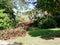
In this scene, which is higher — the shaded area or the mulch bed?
the mulch bed

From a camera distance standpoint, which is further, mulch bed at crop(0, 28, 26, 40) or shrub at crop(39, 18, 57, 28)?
shrub at crop(39, 18, 57, 28)

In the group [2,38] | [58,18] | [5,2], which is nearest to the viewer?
[2,38]

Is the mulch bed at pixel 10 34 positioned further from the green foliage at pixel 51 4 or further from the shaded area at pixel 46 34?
the green foliage at pixel 51 4

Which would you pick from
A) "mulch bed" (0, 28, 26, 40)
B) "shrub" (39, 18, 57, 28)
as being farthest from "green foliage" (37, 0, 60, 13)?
"shrub" (39, 18, 57, 28)

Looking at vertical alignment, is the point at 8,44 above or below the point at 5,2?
below

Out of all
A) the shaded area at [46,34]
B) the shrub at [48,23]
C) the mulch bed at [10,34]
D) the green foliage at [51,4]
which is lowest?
the shrub at [48,23]

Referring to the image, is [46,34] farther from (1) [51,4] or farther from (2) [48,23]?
(2) [48,23]

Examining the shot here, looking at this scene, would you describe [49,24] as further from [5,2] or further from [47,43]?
[47,43]

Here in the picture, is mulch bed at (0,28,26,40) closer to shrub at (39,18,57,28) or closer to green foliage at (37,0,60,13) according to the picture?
green foliage at (37,0,60,13)

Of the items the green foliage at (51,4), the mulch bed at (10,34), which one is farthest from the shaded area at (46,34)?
the green foliage at (51,4)

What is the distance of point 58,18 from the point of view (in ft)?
96.1

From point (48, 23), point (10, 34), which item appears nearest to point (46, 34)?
point (10, 34)

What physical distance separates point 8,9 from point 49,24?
22.1ft

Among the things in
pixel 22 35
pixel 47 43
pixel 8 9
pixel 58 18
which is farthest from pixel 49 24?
pixel 47 43
